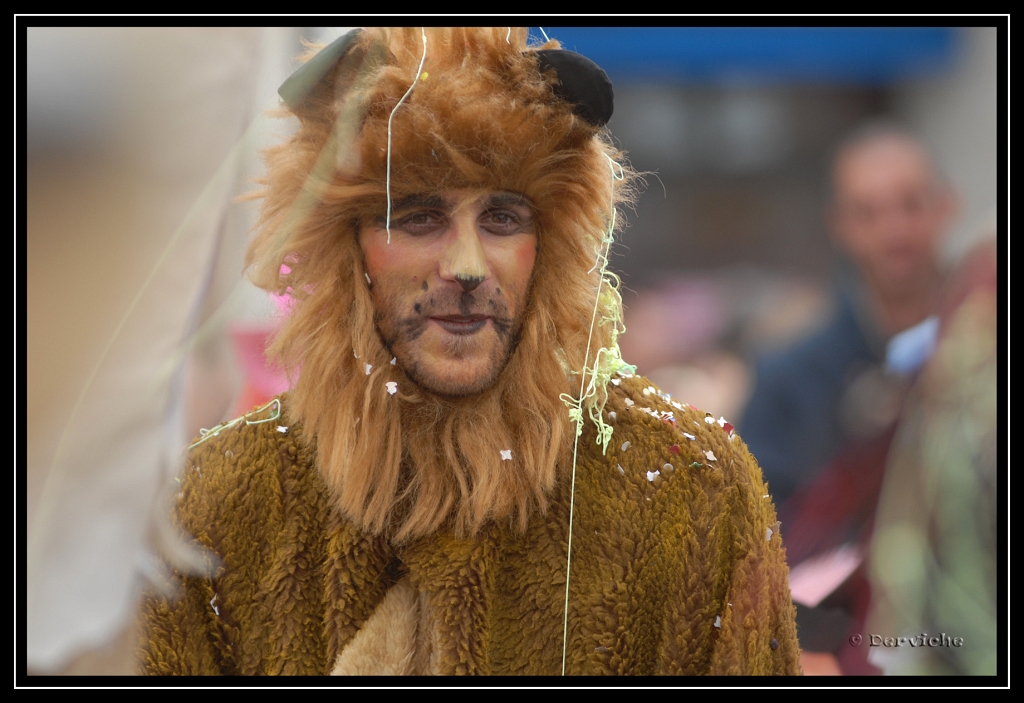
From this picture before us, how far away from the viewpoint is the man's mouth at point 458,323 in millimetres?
1159

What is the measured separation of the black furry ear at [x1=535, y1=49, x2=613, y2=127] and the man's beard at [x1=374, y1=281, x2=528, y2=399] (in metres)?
0.30

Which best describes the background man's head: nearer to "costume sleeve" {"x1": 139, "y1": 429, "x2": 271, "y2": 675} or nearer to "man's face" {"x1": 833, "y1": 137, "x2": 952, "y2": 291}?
"man's face" {"x1": 833, "y1": 137, "x2": 952, "y2": 291}

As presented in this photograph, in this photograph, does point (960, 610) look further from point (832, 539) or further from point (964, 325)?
point (964, 325)

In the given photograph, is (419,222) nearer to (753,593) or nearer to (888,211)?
(753,593)

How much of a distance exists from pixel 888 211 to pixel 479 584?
113 cm

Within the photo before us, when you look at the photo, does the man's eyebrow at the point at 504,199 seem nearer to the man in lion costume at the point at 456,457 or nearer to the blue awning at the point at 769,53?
the man in lion costume at the point at 456,457

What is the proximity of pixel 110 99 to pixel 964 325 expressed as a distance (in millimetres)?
1546

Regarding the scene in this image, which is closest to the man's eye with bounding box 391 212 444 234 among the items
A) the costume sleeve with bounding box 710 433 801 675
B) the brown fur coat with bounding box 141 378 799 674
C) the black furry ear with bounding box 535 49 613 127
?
the black furry ear with bounding box 535 49 613 127

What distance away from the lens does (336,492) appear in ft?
4.01

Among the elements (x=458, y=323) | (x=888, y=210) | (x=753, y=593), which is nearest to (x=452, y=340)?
(x=458, y=323)

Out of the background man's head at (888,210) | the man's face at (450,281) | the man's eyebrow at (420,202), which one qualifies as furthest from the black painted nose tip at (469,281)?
the background man's head at (888,210)

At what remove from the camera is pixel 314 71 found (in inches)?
43.0

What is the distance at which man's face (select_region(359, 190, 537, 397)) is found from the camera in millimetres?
1147
